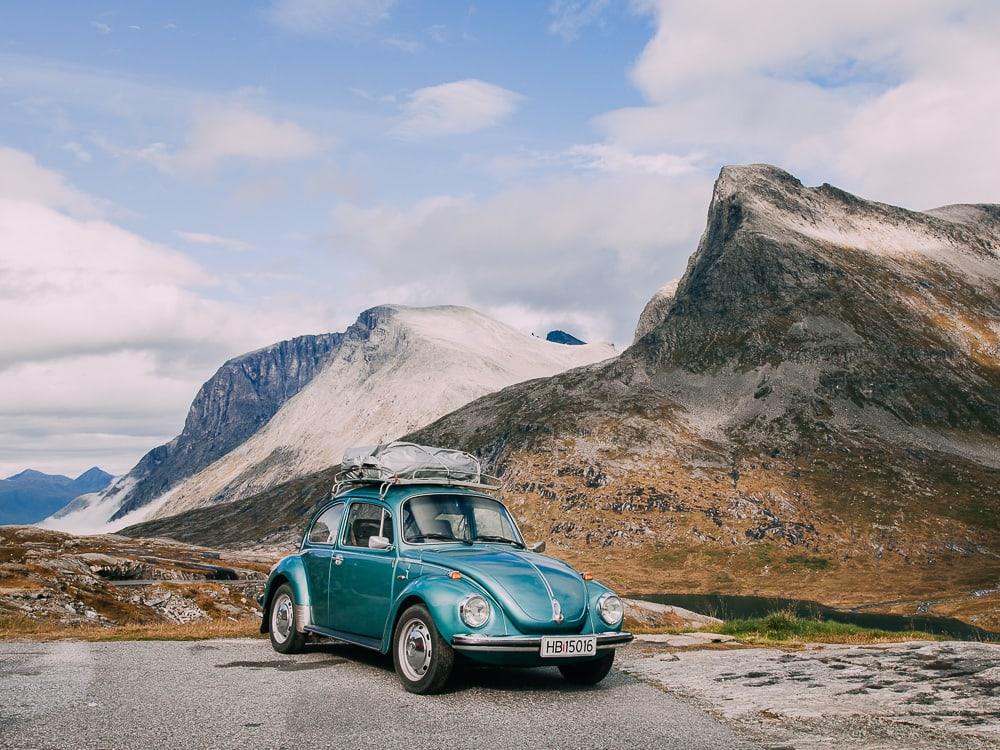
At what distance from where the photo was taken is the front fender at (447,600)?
1238cm

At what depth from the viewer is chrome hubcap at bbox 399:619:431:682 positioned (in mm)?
12719

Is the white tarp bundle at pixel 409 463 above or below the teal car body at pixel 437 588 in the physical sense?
above

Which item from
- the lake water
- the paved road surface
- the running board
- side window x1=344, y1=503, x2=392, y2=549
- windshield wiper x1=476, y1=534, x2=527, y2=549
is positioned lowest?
the lake water

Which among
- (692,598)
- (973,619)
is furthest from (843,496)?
(973,619)

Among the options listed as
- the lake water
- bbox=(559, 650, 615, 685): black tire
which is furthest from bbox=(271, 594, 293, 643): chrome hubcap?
the lake water

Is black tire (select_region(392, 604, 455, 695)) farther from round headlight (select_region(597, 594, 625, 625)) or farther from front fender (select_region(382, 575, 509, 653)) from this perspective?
round headlight (select_region(597, 594, 625, 625))

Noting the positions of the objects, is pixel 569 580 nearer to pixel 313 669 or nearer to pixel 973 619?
pixel 313 669

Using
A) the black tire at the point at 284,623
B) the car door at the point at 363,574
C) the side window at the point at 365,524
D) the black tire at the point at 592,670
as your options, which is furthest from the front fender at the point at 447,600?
the black tire at the point at 284,623

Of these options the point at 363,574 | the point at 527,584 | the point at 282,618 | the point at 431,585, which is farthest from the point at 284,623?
Result: the point at 527,584

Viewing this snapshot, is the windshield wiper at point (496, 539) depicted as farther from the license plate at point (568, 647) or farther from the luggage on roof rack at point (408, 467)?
the license plate at point (568, 647)

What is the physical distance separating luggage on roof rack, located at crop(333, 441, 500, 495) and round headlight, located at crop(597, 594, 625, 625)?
3.24 meters

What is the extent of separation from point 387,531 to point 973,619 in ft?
342

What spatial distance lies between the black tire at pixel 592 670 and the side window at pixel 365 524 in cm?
376

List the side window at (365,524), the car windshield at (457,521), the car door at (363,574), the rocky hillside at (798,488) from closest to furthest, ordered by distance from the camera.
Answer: the car door at (363,574), the car windshield at (457,521), the side window at (365,524), the rocky hillside at (798,488)
